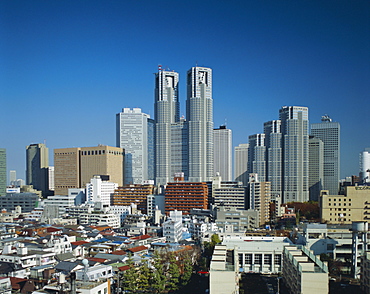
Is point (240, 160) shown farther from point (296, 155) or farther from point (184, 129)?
point (296, 155)

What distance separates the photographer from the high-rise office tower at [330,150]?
32500 millimetres

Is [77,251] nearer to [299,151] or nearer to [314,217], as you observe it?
[314,217]

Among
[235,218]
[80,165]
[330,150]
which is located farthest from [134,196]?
[330,150]

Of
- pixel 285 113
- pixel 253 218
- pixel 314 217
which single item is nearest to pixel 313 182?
pixel 285 113

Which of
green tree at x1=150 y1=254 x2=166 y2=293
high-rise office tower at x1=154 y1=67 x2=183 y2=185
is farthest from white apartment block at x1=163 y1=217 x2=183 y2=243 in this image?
high-rise office tower at x1=154 y1=67 x2=183 y2=185

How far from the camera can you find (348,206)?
19.1 metres

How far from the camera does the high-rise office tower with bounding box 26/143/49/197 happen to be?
149ft

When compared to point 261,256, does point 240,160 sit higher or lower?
higher

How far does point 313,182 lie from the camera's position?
104 ft

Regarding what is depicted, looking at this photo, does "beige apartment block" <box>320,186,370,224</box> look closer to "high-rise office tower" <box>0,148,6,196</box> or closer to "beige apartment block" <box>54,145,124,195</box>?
"beige apartment block" <box>54,145,124,195</box>

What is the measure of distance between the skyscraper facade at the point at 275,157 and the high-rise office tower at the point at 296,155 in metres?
0.49

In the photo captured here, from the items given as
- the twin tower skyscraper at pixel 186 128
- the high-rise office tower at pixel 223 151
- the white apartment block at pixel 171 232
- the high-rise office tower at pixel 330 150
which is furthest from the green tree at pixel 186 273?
the high-rise office tower at pixel 223 151

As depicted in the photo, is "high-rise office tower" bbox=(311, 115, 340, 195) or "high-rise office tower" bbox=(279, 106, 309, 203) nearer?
"high-rise office tower" bbox=(279, 106, 309, 203)

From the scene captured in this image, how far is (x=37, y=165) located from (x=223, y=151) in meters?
22.5
